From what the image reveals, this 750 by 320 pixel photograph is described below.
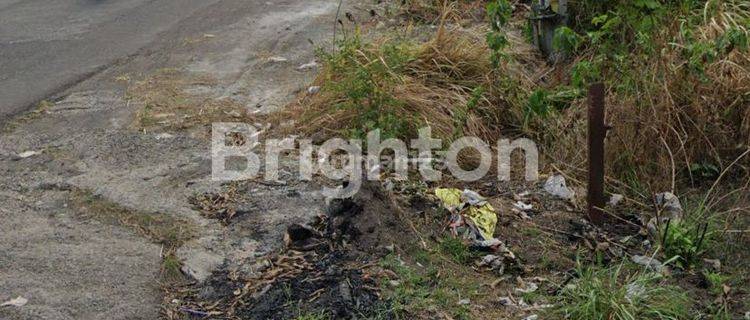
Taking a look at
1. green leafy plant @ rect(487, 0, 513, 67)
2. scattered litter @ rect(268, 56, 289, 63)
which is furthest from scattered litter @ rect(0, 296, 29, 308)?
scattered litter @ rect(268, 56, 289, 63)

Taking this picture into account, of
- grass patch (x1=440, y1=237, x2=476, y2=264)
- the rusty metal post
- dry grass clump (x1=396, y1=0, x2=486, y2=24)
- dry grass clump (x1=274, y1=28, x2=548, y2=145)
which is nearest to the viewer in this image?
grass patch (x1=440, y1=237, x2=476, y2=264)

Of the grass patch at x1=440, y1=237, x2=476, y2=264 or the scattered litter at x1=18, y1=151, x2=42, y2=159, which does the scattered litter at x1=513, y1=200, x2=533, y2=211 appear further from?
the scattered litter at x1=18, y1=151, x2=42, y2=159

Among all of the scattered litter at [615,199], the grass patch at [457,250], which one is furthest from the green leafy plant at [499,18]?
the grass patch at [457,250]

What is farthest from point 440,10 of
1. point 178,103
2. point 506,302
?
point 506,302

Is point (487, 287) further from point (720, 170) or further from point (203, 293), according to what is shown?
point (720, 170)

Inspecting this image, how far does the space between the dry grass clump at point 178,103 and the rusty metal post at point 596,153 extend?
99.1 inches

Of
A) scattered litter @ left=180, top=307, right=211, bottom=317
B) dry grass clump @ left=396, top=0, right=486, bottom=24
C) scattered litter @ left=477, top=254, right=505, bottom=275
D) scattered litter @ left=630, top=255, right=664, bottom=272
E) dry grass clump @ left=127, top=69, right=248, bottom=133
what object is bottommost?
scattered litter @ left=180, top=307, right=211, bottom=317

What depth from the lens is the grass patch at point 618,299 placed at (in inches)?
150

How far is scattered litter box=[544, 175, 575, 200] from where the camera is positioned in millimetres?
5262

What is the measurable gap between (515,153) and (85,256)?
2607mm

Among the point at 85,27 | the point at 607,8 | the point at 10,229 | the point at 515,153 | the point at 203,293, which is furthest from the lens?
the point at 85,27

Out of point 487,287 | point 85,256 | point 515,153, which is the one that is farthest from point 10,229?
point 515,153

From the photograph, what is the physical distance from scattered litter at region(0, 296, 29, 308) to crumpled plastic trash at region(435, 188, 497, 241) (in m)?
1.98

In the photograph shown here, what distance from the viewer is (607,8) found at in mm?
6504
